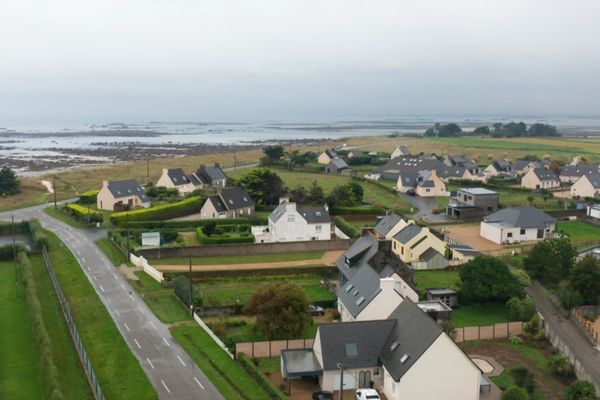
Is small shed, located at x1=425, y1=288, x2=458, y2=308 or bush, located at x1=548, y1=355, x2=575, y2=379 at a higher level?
small shed, located at x1=425, y1=288, x2=458, y2=308

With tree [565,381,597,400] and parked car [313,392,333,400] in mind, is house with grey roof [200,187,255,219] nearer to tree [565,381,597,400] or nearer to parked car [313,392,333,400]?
parked car [313,392,333,400]

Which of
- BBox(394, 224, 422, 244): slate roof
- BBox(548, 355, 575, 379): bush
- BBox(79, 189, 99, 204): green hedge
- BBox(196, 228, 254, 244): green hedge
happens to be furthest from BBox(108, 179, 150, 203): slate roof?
BBox(548, 355, 575, 379): bush

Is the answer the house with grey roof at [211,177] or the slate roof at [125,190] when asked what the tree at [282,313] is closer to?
the slate roof at [125,190]

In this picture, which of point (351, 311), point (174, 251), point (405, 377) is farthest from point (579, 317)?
point (174, 251)

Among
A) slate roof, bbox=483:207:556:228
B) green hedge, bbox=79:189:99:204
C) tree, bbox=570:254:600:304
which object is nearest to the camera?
tree, bbox=570:254:600:304

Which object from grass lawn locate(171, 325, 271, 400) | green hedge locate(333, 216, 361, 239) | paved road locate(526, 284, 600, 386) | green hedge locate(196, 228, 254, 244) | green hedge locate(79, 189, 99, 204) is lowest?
paved road locate(526, 284, 600, 386)

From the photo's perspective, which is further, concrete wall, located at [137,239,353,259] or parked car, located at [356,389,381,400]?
concrete wall, located at [137,239,353,259]

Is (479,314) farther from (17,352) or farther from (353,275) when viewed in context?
(17,352)

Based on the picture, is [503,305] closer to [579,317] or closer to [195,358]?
[579,317]

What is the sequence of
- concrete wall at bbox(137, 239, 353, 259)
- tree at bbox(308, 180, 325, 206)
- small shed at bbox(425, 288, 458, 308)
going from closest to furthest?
1. small shed at bbox(425, 288, 458, 308)
2. concrete wall at bbox(137, 239, 353, 259)
3. tree at bbox(308, 180, 325, 206)
